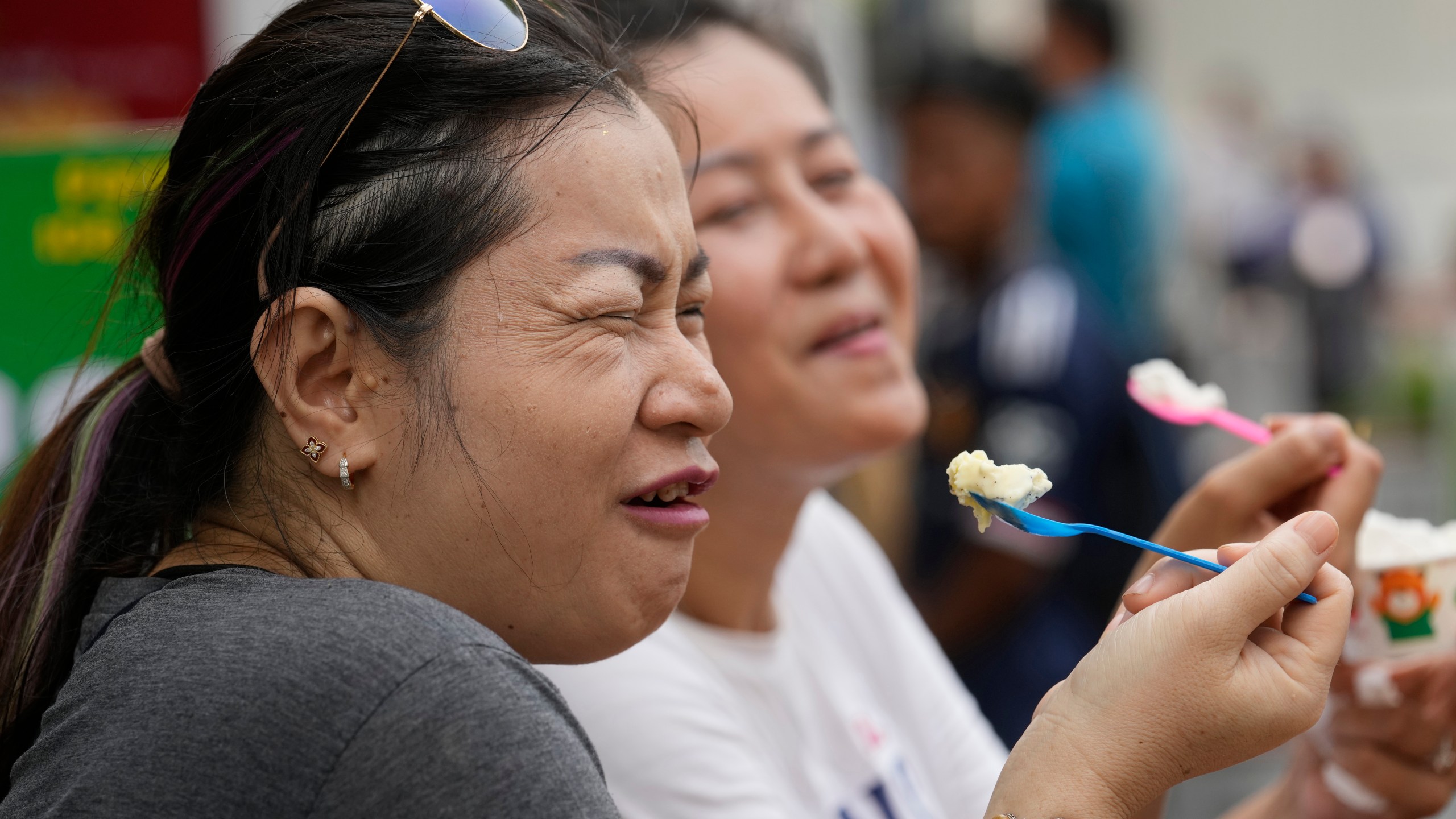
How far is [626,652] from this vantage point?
62.6 inches

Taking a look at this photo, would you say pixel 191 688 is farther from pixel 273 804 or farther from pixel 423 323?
pixel 423 323

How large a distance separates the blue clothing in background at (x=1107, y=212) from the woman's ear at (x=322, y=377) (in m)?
3.87

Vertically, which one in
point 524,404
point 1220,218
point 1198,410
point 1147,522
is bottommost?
point 1220,218

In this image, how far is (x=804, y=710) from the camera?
183 centimetres

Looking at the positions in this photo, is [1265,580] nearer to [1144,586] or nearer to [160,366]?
[1144,586]

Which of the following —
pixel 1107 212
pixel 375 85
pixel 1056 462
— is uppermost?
pixel 375 85

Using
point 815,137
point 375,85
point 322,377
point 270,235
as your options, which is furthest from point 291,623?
point 815,137

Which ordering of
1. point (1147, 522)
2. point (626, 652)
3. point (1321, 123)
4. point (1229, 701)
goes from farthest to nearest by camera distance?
point (1321, 123) → point (1147, 522) → point (626, 652) → point (1229, 701)

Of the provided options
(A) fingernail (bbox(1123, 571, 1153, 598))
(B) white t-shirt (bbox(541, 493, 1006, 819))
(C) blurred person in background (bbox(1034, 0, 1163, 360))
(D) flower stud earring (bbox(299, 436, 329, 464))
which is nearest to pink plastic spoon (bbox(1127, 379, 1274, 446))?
(A) fingernail (bbox(1123, 571, 1153, 598))

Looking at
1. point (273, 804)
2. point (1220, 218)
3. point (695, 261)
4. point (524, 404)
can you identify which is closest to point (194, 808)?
point (273, 804)

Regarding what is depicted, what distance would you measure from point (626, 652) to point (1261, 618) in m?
0.78

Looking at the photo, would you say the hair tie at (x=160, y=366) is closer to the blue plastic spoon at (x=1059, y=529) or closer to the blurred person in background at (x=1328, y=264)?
the blue plastic spoon at (x=1059, y=529)

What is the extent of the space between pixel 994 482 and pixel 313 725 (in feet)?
2.16

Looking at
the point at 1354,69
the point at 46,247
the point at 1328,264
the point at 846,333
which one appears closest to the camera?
the point at 846,333
